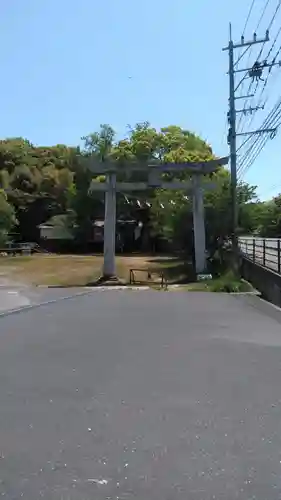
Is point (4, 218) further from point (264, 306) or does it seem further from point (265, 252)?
point (264, 306)

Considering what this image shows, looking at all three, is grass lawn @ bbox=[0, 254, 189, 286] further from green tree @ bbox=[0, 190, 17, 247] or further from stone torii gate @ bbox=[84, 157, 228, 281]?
green tree @ bbox=[0, 190, 17, 247]

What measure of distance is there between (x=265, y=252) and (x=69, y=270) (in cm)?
2123

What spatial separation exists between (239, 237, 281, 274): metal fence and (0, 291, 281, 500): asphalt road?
33.7 feet

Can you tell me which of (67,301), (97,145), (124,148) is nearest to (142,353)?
(67,301)

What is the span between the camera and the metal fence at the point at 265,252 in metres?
23.3

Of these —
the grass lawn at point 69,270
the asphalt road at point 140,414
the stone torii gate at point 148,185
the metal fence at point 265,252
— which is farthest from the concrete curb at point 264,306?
the grass lawn at point 69,270

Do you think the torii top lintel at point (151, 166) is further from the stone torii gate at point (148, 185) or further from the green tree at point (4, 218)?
the green tree at point (4, 218)

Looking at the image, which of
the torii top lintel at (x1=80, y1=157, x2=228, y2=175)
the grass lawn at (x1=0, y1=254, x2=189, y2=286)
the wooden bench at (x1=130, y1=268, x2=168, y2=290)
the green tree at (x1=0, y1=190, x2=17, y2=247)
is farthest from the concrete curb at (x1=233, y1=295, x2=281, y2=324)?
the green tree at (x1=0, y1=190, x2=17, y2=247)

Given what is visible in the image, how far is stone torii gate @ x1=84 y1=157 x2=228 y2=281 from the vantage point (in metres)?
36.8

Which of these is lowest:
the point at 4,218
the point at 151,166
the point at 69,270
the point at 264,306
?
the point at 69,270

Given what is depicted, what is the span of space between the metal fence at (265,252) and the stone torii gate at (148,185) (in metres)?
2.63

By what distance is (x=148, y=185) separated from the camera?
37469 millimetres

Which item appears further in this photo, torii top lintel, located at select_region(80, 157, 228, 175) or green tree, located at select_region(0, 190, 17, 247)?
green tree, located at select_region(0, 190, 17, 247)

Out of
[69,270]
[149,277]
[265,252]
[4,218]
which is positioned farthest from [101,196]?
[265,252]
